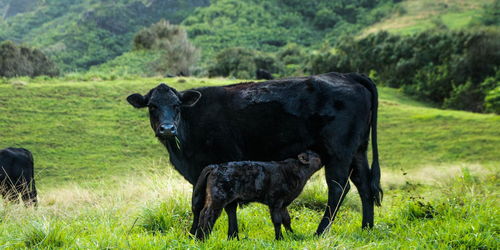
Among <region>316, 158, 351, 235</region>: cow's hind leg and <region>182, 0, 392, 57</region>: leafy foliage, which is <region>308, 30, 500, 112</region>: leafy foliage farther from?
<region>316, 158, 351, 235</region>: cow's hind leg

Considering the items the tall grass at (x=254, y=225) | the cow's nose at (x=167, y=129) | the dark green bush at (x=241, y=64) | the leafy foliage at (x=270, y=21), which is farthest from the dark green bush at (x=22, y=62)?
the leafy foliage at (x=270, y=21)

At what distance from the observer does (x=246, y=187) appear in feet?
19.7

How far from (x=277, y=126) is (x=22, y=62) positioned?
1267 inches

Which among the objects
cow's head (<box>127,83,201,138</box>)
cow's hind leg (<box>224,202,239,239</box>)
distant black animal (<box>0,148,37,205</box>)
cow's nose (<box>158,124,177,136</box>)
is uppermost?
cow's head (<box>127,83,201,138</box>)

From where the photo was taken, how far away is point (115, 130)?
21625 mm

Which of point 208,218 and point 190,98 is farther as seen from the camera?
point 190,98

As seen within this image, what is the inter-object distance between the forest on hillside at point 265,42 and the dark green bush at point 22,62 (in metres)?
0.08

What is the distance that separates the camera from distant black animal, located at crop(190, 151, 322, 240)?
5.88 m

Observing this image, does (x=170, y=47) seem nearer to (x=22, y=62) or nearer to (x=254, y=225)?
(x=22, y=62)

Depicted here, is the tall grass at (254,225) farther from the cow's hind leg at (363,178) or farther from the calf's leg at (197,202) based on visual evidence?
the cow's hind leg at (363,178)

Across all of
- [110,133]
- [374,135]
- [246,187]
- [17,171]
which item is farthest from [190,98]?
[110,133]

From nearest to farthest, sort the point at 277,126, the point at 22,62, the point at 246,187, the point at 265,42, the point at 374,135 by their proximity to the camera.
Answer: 1. the point at 246,187
2. the point at 277,126
3. the point at 374,135
4. the point at 22,62
5. the point at 265,42

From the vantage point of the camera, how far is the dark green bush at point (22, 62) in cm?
3284

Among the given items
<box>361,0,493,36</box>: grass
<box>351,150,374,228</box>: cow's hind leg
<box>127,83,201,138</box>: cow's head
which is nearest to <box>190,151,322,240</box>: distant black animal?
<box>127,83,201,138</box>: cow's head
